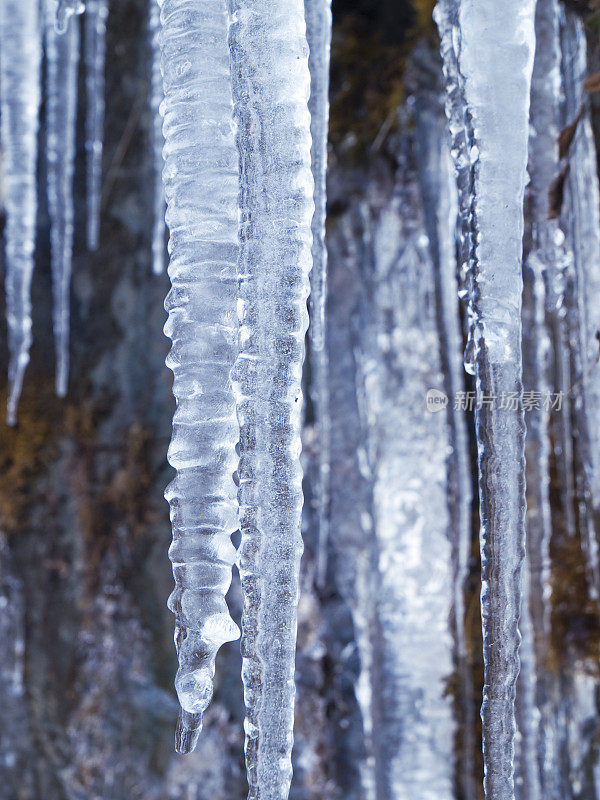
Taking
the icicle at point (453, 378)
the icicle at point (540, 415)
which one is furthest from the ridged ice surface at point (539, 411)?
the icicle at point (453, 378)

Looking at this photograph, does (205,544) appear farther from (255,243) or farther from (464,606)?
(464,606)

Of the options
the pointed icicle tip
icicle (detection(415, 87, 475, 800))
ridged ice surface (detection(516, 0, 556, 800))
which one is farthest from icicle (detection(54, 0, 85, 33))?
the pointed icicle tip

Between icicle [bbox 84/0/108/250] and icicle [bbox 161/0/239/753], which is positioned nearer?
icicle [bbox 161/0/239/753]

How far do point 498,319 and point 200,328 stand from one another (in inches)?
12.6

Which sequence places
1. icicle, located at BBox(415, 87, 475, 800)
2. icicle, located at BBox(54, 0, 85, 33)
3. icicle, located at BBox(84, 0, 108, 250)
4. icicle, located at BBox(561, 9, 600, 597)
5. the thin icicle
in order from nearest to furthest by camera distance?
1. the thin icicle
2. icicle, located at BBox(54, 0, 85, 33)
3. icicle, located at BBox(561, 9, 600, 597)
4. icicle, located at BBox(415, 87, 475, 800)
5. icicle, located at BBox(84, 0, 108, 250)

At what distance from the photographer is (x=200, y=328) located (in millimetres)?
759

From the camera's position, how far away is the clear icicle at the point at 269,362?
0.70 meters

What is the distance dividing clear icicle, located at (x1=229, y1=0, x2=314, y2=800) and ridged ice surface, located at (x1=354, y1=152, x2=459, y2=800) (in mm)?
942

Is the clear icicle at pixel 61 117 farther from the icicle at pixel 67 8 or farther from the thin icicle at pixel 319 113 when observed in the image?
the thin icicle at pixel 319 113

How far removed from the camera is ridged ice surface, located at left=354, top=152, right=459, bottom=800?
1.56 meters

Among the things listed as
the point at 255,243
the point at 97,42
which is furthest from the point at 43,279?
the point at 255,243

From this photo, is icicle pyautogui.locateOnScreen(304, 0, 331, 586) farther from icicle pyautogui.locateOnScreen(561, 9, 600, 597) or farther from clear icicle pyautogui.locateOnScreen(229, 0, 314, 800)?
icicle pyautogui.locateOnScreen(561, 9, 600, 597)

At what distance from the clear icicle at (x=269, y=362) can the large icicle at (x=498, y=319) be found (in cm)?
20

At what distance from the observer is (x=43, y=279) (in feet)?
7.20
